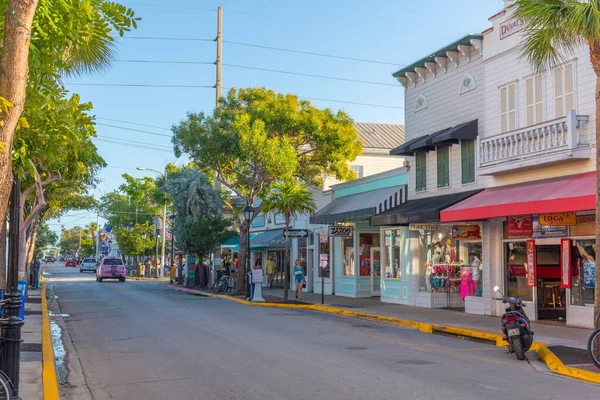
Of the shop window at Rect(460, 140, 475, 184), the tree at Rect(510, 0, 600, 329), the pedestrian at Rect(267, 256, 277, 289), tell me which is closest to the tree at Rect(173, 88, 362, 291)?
the pedestrian at Rect(267, 256, 277, 289)

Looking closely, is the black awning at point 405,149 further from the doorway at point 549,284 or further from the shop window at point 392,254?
the doorway at point 549,284

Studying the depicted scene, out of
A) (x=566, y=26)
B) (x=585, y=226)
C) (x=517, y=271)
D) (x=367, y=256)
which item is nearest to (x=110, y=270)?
(x=367, y=256)

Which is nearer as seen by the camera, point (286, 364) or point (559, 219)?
point (286, 364)

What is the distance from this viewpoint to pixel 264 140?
93.1 ft

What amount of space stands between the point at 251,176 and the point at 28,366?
21.3 m

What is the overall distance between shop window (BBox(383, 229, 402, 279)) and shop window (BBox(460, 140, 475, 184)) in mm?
4904

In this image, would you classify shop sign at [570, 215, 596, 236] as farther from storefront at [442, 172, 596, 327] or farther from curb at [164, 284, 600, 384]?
curb at [164, 284, 600, 384]

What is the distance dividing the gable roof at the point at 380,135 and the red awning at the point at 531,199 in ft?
61.6

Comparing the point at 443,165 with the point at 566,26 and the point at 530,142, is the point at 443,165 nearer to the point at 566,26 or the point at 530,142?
the point at 530,142

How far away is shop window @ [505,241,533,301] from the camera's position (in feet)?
62.6

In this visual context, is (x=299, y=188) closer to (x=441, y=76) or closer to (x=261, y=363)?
(x=441, y=76)

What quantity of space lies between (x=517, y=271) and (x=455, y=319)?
2.36m

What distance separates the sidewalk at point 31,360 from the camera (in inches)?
345

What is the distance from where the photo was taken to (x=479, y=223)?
20531 millimetres
